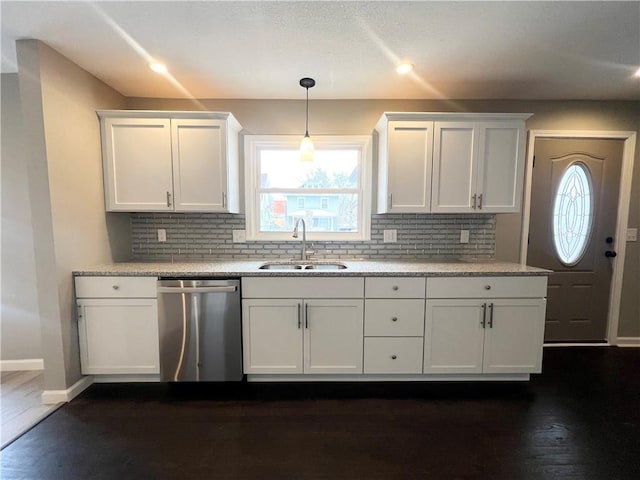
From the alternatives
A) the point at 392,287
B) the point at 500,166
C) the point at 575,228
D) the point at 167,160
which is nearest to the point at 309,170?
the point at 167,160

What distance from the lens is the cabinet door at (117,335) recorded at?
6.86 feet

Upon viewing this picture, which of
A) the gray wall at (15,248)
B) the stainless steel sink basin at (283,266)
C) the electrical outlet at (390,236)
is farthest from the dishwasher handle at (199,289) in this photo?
the electrical outlet at (390,236)

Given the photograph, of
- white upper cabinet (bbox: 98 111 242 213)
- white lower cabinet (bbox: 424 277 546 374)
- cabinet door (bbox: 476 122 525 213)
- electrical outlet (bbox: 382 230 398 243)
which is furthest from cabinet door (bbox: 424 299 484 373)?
white upper cabinet (bbox: 98 111 242 213)

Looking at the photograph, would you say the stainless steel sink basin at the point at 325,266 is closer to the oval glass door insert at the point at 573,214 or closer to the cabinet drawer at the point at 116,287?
the cabinet drawer at the point at 116,287

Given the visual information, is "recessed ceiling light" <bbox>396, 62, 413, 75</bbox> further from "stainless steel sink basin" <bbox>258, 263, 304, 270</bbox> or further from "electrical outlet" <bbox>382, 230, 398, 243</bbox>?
"stainless steel sink basin" <bbox>258, 263, 304, 270</bbox>

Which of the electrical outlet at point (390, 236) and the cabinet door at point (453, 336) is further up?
the electrical outlet at point (390, 236)

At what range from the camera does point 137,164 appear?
2348 millimetres

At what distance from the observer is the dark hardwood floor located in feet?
4.88

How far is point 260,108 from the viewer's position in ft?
8.71

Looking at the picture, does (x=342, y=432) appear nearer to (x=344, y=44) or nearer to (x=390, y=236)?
(x=390, y=236)

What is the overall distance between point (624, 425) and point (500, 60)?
2537mm

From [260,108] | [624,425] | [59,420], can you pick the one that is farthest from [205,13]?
[624,425]

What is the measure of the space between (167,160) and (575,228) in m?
3.86

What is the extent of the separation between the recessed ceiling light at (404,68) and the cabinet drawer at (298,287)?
5.19 ft
